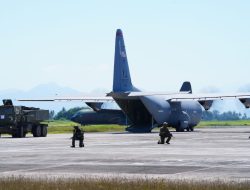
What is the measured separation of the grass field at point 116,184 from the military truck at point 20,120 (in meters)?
47.3

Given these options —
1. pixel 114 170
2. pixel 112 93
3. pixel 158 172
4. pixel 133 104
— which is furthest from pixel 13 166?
pixel 133 104

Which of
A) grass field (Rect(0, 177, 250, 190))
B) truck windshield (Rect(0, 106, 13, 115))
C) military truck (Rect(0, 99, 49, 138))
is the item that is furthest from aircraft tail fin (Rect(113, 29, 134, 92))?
grass field (Rect(0, 177, 250, 190))

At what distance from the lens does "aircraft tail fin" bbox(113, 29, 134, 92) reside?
82.9m

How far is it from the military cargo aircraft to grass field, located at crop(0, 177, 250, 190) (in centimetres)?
5749

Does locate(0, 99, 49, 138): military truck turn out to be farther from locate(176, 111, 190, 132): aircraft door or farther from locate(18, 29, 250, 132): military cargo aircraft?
locate(176, 111, 190, 132): aircraft door

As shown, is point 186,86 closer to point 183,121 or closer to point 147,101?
point 183,121

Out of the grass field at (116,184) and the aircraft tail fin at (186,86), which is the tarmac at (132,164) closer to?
the grass field at (116,184)

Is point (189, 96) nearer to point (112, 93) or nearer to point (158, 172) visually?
point (112, 93)

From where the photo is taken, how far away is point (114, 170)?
28375mm

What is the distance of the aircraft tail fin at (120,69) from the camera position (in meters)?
82.9

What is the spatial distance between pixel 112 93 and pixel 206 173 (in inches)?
2199

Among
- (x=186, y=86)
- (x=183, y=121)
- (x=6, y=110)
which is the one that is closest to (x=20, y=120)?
(x=6, y=110)

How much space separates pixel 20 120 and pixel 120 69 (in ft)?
54.2

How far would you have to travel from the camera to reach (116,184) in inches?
865
